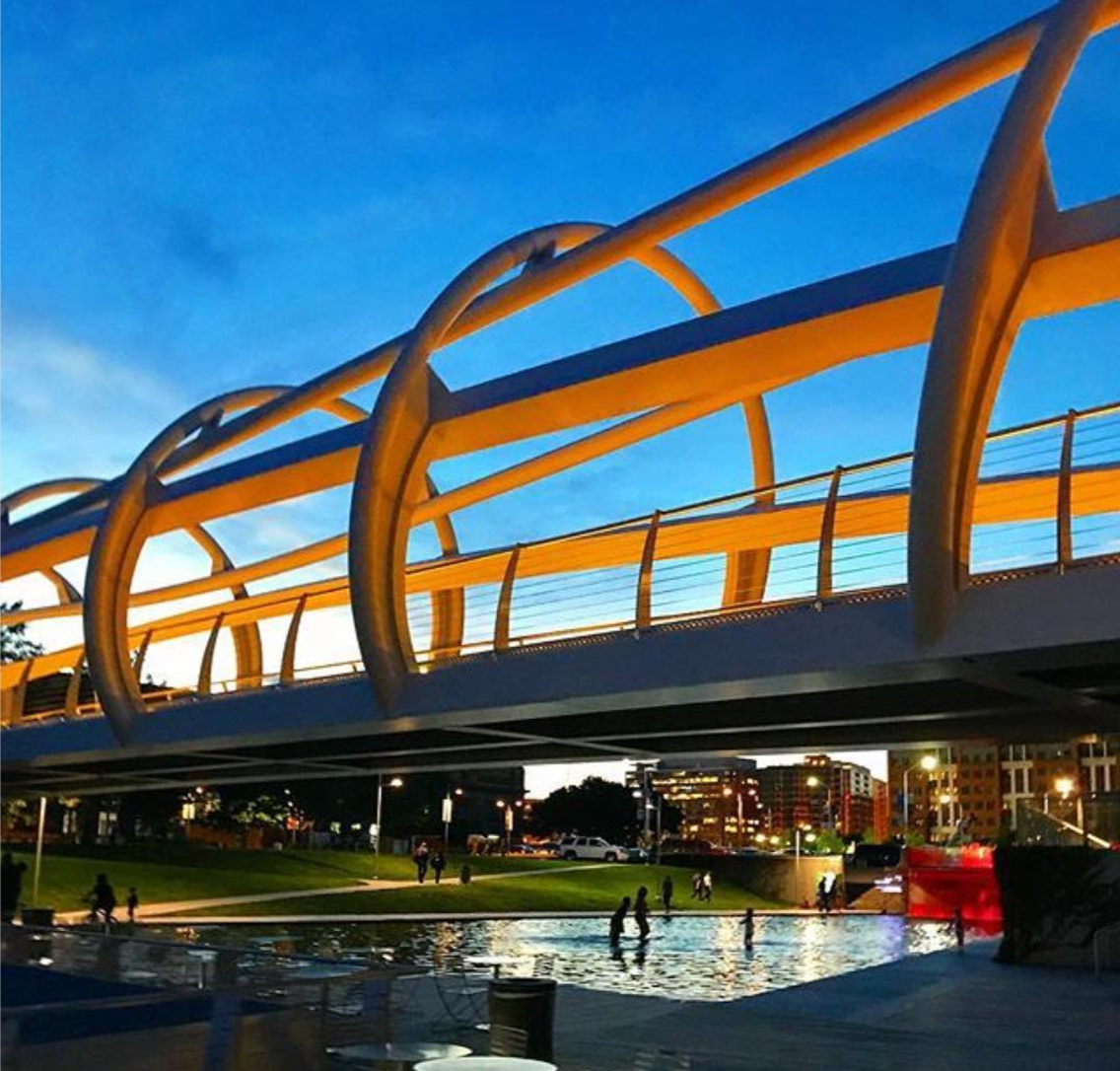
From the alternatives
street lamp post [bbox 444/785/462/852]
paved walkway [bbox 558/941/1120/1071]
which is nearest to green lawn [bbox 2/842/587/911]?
street lamp post [bbox 444/785/462/852]

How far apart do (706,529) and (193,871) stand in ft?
107

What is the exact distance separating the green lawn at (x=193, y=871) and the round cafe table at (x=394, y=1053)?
100 ft

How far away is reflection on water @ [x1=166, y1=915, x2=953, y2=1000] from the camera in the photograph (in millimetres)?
26672

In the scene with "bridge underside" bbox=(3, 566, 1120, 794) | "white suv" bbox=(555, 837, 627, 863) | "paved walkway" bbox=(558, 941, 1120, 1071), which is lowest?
"white suv" bbox=(555, 837, 627, 863)

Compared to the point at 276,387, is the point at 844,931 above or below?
below

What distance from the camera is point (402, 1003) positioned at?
1523cm

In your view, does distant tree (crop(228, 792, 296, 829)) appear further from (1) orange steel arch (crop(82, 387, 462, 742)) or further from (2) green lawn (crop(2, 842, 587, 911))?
(1) orange steel arch (crop(82, 387, 462, 742))

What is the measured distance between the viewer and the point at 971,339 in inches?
444

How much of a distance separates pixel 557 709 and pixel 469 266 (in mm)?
7286

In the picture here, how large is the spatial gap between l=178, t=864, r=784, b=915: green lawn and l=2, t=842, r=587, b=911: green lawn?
382 cm

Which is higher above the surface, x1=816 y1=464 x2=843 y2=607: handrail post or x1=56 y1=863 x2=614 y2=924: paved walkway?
x1=816 y1=464 x2=843 y2=607: handrail post

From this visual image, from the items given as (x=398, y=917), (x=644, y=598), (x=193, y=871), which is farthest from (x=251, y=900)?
(x=644, y=598)

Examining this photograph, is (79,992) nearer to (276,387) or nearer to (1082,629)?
(1082,629)

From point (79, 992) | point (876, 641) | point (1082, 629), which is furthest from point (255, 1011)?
point (1082, 629)
